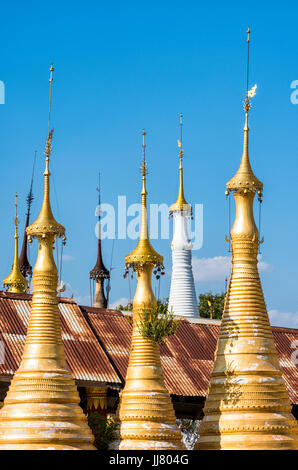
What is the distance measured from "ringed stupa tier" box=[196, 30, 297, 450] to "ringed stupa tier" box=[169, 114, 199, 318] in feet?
53.0

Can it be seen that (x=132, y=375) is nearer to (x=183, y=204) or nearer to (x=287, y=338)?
(x=287, y=338)

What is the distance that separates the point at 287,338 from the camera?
42.1m

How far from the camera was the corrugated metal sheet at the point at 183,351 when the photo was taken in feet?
122

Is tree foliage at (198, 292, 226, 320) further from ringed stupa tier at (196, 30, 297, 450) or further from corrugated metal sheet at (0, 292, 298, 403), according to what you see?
ringed stupa tier at (196, 30, 297, 450)

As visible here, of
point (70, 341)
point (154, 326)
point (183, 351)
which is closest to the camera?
point (154, 326)

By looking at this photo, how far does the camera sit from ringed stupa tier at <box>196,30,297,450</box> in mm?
30359

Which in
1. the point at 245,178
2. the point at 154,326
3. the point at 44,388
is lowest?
the point at 44,388

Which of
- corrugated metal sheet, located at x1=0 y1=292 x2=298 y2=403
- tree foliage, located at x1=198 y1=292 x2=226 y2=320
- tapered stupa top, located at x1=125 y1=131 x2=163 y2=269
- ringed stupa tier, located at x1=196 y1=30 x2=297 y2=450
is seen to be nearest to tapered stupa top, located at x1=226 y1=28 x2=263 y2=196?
ringed stupa tier, located at x1=196 y1=30 x2=297 y2=450

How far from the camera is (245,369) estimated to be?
31.1 m

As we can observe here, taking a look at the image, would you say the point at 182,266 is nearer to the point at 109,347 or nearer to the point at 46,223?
the point at 109,347

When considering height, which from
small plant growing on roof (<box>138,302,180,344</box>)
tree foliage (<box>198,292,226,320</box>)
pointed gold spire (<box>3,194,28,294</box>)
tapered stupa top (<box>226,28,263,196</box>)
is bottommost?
small plant growing on roof (<box>138,302,180,344</box>)

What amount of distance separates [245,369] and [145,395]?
2991 mm

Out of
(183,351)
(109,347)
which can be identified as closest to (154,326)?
(109,347)

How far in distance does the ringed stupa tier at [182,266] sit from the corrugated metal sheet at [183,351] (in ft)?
26.0
